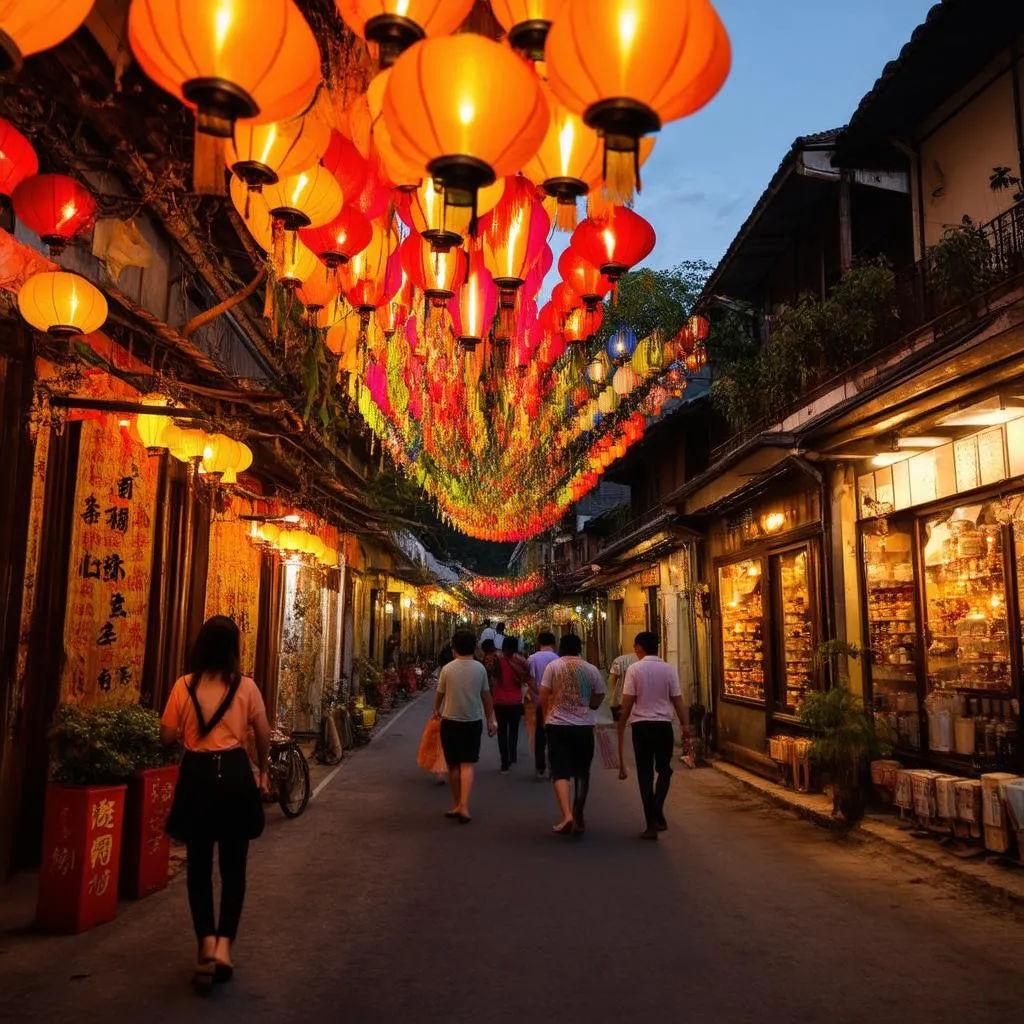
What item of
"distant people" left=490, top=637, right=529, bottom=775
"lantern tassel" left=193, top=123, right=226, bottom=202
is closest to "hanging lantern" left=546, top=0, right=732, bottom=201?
"lantern tassel" left=193, top=123, right=226, bottom=202

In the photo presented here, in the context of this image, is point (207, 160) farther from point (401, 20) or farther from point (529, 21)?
point (529, 21)

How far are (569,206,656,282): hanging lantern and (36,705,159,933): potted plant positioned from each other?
5.20 metres

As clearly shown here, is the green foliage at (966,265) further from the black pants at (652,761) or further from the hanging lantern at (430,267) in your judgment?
the hanging lantern at (430,267)

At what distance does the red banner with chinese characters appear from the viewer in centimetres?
813

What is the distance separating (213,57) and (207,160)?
1.34 feet

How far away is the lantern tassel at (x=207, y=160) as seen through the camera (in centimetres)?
340

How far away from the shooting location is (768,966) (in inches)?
220

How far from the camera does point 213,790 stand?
5.42 meters

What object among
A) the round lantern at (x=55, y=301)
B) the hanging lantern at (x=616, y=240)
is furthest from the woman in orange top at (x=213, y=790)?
the hanging lantern at (x=616, y=240)

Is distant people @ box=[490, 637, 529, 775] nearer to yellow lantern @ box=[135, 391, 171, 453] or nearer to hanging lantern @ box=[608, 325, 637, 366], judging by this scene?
hanging lantern @ box=[608, 325, 637, 366]

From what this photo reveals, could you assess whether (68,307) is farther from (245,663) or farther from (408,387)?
(245,663)

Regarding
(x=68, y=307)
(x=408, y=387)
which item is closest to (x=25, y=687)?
(x=68, y=307)

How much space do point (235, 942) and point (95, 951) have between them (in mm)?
895

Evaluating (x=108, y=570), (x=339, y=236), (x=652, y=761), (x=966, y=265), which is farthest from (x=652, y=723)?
(x=966, y=265)
